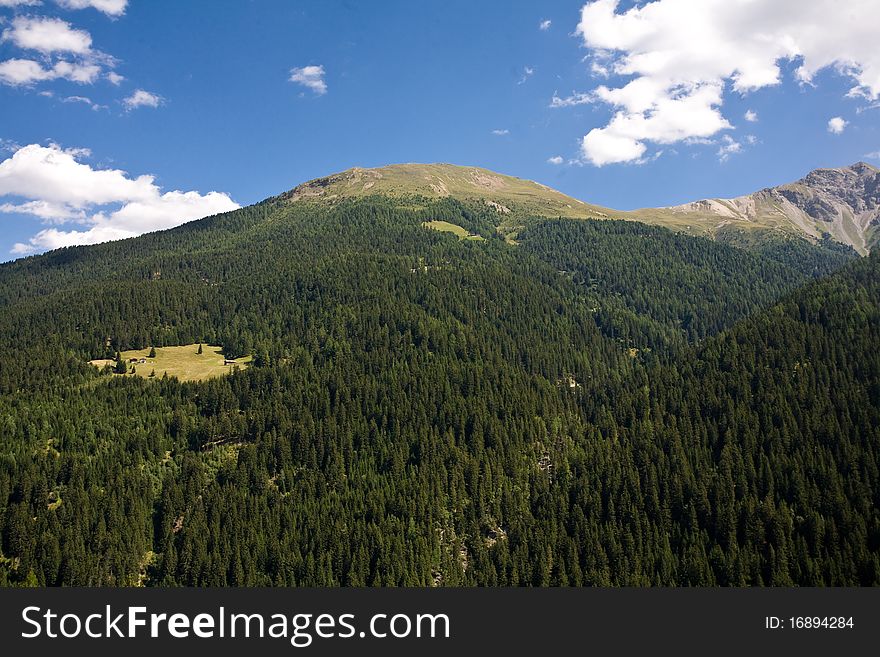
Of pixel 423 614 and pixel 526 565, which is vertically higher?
pixel 423 614

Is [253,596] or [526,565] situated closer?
[253,596]

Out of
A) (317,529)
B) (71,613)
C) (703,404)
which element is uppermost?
(703,404)

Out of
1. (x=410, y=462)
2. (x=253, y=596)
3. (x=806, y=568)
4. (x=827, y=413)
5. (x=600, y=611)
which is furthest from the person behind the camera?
(x=410, y=462)

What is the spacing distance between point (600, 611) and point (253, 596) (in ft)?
126

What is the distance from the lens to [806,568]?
132 metres

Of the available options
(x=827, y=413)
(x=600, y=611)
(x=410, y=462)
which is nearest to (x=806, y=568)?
(x=827, y=413)

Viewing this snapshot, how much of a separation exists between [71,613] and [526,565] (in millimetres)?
107829

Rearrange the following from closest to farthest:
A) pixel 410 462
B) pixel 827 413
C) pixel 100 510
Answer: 1. pixel 100 510
2. pixel 827 413
3. pixel 410 462

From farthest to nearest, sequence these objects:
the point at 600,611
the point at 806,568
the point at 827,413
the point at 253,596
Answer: the point at 827,413 → the point at 806,568 → the point at 600,611 → the point at 253,596

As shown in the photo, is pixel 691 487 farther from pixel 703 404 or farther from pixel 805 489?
pixel 703 404

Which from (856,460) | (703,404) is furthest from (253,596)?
(703,404)

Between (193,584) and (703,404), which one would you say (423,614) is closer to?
(193,584)

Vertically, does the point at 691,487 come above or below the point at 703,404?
below

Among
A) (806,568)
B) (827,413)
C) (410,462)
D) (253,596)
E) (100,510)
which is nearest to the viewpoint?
(253,596)
